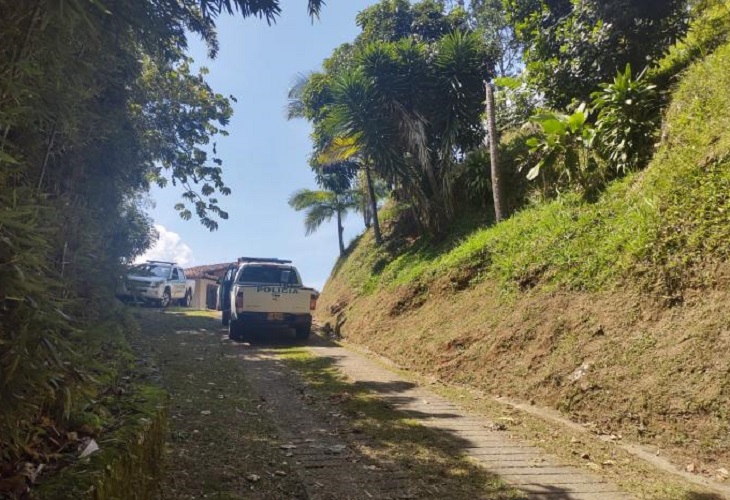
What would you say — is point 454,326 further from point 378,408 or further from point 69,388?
point 69,388

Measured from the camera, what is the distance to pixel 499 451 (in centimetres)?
514

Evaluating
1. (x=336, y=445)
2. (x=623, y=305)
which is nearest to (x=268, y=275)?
(x=336, y=445)

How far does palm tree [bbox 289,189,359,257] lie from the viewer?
85.0ft

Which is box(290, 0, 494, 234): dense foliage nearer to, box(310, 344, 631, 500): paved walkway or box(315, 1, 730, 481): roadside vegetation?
box(315, 1, 730, 481): roadside vegetation

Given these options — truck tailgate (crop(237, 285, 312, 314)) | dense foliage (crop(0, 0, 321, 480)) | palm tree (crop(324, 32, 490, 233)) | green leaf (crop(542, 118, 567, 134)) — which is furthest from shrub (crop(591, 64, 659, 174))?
truck tailgate (crop(237, 285, 312, 314))

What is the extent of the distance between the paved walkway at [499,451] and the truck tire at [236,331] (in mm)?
4535

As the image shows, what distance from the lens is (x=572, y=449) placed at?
513 centimetres

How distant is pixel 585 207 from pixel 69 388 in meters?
8.73

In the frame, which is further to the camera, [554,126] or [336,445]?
[554,126]

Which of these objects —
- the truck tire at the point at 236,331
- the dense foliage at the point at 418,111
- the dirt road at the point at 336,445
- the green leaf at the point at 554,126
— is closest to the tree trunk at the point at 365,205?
the dense foliage at the point at 418,111

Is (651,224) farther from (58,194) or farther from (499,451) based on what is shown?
(58,194)

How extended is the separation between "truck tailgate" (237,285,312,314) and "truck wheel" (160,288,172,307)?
8.95 metres

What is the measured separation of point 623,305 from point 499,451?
8.93 feet

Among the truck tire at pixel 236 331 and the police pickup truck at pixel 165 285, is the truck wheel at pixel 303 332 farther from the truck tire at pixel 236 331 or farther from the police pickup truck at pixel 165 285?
the police pickup truck at pixel 165 285
